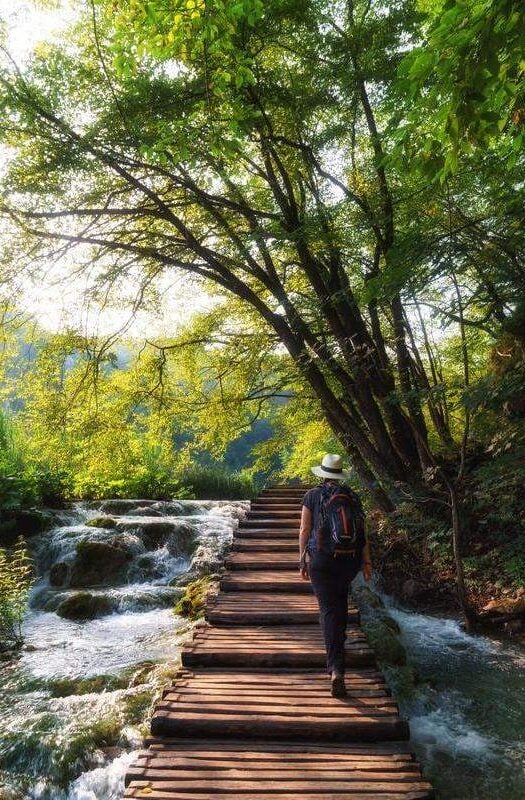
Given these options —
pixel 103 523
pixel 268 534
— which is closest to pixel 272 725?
pixel 268 534

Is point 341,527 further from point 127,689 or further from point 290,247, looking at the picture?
point 290,247

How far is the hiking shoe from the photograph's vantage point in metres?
4.05

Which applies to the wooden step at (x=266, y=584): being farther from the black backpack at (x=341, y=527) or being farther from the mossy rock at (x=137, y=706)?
the black backpack at (x=341, y=527)

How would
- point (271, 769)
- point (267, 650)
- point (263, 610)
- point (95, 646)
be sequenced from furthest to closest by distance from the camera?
point (95, 646) < point (263, 610) < point (267, 650) < point (271, 769)

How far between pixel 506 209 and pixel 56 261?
6.92 m

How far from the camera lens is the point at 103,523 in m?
12.9

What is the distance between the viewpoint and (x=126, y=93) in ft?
23.1

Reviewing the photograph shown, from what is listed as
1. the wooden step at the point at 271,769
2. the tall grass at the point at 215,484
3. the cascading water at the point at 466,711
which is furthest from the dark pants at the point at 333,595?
the tall grass at the point at 215,484

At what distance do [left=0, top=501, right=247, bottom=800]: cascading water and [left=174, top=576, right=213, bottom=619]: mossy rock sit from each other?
207mm

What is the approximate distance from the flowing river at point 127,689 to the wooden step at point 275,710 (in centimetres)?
126

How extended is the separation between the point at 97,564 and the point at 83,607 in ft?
6.26

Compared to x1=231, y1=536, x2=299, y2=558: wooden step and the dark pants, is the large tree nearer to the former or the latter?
x1=231, y1=536, x2=299, y2=558: wooden step

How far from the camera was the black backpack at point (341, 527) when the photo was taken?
4215mm

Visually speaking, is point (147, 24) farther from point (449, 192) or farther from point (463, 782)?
point (463, 782)
